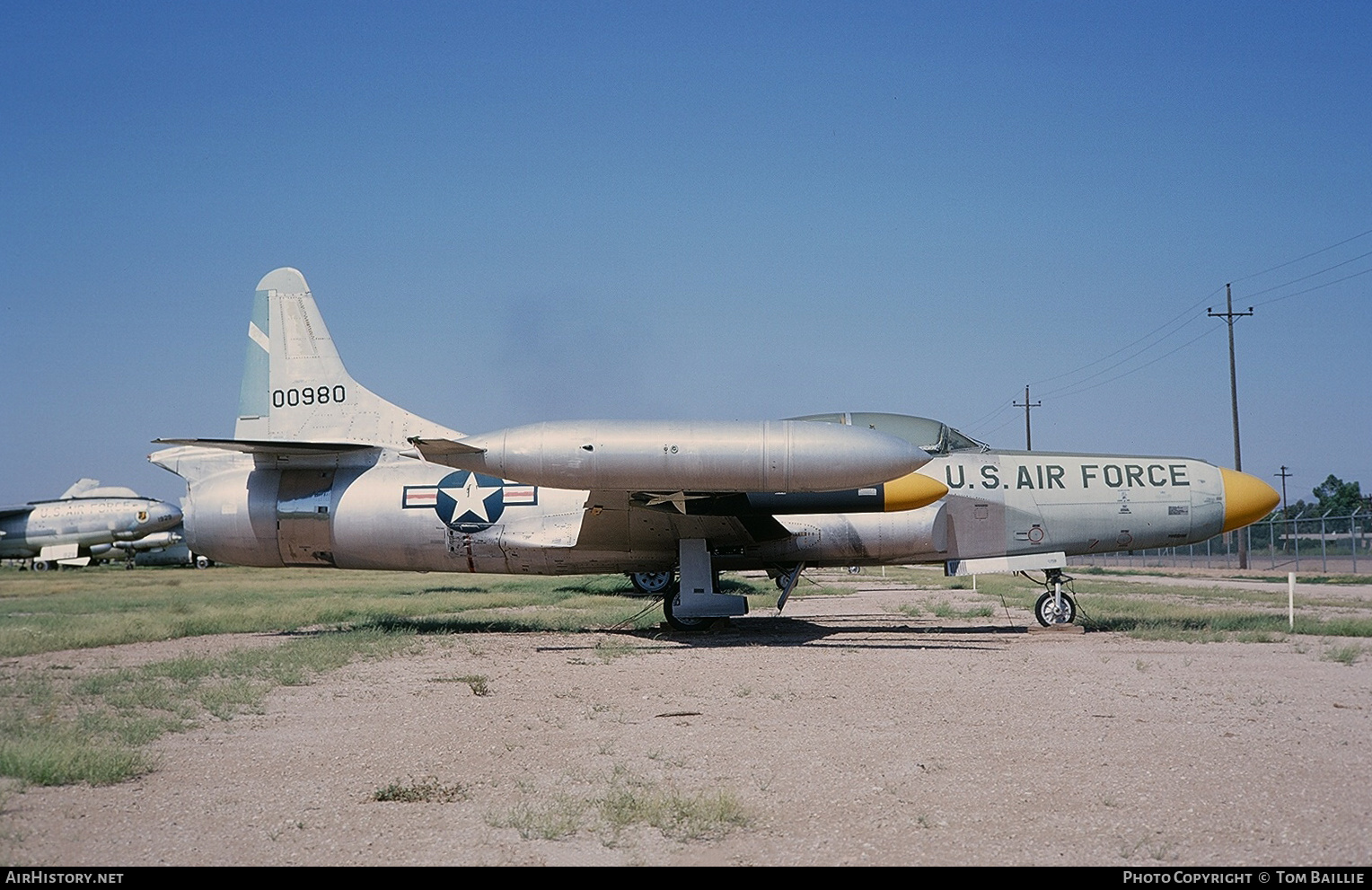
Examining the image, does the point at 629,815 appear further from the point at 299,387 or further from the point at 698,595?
the point at 299,387

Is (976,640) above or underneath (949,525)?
underneath

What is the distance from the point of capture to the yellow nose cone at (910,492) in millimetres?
13914

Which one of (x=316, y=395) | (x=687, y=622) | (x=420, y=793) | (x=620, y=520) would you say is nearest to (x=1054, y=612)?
(x=687, y=622)

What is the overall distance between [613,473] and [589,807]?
23.7ft

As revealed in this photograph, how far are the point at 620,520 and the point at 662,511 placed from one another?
661mm

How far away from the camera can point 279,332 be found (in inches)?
657

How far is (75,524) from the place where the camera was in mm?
52656

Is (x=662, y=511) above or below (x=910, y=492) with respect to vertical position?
below

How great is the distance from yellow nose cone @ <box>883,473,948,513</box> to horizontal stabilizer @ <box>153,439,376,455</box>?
25.8 feet

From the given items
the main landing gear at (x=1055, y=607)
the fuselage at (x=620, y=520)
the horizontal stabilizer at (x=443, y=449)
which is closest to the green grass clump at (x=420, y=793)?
the horizontal stabilizer at (x=443, y=449)

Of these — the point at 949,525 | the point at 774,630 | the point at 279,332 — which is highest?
the point at 279,332

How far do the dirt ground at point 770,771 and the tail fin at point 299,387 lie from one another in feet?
19.6

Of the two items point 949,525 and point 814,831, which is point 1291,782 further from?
point 949,525

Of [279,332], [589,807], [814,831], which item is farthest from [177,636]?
[814,831]
